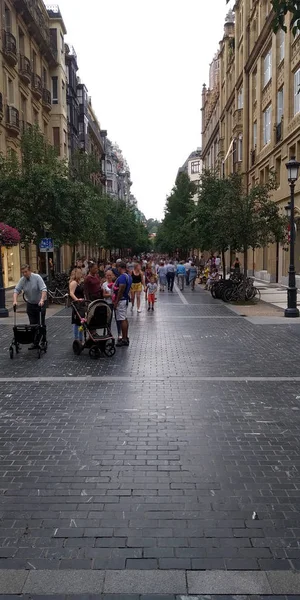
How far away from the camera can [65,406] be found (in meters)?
6.68

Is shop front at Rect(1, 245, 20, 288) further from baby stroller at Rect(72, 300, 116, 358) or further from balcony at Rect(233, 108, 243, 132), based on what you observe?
balcony at Rect(233, 108, 243, 132)

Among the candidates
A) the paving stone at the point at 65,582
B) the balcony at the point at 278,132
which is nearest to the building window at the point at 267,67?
the balcony at the point at 278,132

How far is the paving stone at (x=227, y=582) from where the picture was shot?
121 inches

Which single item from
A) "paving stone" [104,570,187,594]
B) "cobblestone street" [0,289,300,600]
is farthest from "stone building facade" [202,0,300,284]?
"paving stone" [104,570,187,594]

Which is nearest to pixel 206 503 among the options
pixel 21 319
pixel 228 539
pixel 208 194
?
pixel 228 539

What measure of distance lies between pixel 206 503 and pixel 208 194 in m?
23.5

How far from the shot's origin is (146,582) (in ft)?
10.4

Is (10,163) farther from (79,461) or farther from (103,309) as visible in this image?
(79,461)

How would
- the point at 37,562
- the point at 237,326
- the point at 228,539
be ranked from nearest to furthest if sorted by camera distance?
the point at 37,562
the point at 228,539
the point at 237,326

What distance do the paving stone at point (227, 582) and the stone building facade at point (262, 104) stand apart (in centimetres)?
2227

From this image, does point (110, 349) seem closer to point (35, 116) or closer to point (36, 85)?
point (35, 116)

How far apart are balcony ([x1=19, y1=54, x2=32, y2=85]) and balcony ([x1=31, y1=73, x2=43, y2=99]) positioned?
1.24 m

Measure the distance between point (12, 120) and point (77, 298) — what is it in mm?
20856

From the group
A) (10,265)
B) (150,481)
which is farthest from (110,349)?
(10,265)
